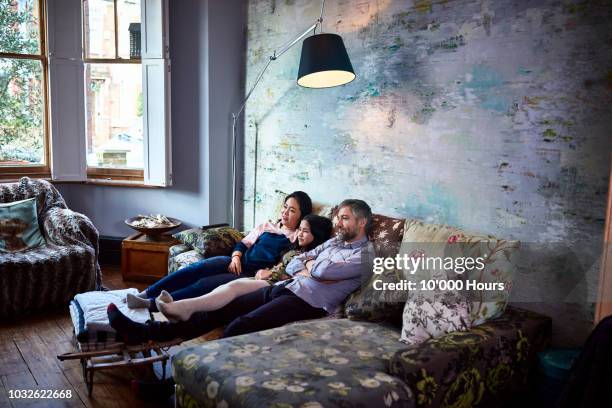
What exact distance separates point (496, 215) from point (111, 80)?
12.0 feet

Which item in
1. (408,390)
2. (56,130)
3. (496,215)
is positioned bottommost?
(408,390)

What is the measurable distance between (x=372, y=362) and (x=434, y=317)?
1.30ft

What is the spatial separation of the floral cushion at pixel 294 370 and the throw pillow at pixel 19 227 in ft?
7.73

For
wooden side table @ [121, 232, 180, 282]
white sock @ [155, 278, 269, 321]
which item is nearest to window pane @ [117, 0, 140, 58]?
wooden side table @ [121, 232, 180, 282]

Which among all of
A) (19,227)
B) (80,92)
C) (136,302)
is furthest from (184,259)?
(80,92)

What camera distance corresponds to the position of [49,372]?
9.59 ft

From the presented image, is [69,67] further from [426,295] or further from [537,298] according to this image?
[537,298]

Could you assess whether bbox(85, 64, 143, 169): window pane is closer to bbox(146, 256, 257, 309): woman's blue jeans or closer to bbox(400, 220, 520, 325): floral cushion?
bbox(146, 256, 257, 309): woman's blue jeans

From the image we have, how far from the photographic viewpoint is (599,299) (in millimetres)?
2154

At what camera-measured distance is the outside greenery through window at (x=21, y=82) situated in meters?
4.77

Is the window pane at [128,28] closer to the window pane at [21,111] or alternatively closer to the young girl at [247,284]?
the window pane at [21,111]

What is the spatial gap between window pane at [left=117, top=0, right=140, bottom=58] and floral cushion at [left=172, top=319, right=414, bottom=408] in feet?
11.0

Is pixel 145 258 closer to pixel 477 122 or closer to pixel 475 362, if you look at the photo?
pixel 477 122

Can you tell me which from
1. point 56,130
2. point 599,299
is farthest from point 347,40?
point 56,130
